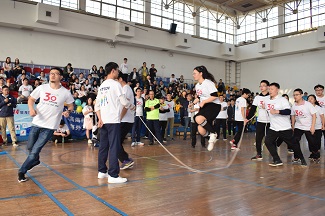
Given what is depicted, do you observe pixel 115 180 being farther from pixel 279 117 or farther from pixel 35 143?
pixel 279 117

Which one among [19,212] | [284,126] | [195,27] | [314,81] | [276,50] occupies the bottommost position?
[19,212]

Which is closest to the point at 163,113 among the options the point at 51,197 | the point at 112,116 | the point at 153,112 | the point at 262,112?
the point at 153,112

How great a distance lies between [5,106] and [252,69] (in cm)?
2136

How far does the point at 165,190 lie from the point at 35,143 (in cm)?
222

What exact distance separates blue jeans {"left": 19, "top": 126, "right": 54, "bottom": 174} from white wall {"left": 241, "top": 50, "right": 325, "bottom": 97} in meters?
21.5

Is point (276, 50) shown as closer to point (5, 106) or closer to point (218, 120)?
point (218, 120)

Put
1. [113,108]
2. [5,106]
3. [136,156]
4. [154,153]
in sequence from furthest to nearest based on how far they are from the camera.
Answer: [5,106]
[154,153]
[136,156]
[113,108]

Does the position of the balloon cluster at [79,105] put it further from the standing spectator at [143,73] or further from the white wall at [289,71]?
the white wall at [289,71]

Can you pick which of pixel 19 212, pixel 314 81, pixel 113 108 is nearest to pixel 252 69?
pixel 314 81

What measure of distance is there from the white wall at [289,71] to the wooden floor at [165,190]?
57.6 ft

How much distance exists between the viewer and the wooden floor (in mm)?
3213

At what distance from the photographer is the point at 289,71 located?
22797 mm

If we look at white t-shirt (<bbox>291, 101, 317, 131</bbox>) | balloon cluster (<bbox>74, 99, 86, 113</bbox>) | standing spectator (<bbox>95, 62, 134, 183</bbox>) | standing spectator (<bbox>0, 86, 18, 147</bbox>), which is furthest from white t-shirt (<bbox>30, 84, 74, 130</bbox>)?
balloon cluster (<bbox>74, 99, 86, 113</bbox>)

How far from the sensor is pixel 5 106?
342 inches
